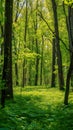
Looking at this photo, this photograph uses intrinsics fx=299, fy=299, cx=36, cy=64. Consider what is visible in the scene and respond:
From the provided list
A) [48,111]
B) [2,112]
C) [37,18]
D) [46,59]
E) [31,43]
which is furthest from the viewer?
[46,59]

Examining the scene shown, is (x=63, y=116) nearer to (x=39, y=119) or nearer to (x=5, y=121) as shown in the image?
(x=39, y=119)

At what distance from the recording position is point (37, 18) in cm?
4169

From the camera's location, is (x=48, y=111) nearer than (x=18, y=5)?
Yes

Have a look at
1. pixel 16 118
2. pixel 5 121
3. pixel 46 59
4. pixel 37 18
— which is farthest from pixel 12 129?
pixel 46 59

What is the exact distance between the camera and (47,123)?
942cm

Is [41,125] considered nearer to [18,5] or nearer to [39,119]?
[39,119]

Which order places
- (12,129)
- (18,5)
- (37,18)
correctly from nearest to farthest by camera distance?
(12,129) < (18,5) < (37,18)

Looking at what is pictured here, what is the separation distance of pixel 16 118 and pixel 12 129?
5.36 feet

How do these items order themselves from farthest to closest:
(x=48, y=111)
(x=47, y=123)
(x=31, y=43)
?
(x=31, y=43)
(x=48, y=111)
(x=47, y=123)

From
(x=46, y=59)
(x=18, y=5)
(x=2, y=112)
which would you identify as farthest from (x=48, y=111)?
(x=46, y=59)

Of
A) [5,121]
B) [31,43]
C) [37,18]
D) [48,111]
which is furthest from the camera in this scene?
[31,43]

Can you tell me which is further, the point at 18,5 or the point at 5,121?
the point at 18,5

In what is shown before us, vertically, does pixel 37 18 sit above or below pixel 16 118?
above

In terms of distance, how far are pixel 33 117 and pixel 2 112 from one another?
3.54 ft
